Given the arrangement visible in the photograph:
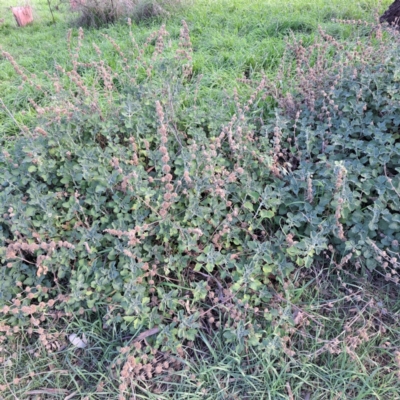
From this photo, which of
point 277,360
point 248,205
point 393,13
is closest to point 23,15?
point 393,13

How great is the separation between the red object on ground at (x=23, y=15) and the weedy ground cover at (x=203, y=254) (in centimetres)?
482

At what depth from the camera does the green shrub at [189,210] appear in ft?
6.22

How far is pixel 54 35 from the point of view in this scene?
213 inches

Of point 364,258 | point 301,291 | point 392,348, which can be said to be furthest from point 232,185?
point 392,348

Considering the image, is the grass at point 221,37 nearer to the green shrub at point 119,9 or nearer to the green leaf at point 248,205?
the green shrub at point 119,9

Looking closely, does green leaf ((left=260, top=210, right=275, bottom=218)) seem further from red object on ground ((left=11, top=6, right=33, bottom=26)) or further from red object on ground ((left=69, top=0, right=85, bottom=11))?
red object on ground ((left=11, top=6, right=33, bottom=26))

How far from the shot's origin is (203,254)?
1.97 metres

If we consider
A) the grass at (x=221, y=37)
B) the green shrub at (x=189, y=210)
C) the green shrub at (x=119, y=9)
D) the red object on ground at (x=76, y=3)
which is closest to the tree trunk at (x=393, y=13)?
the grass at (x=221, y=37)

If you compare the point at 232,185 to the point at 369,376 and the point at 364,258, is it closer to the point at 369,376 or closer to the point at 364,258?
the point at 364,258

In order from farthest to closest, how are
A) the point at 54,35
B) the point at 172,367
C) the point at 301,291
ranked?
the point at 54,35
the point at 301,291
the point at 172,367

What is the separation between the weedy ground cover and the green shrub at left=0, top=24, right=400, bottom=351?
1 centimetres

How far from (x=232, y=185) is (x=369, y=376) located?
1180mm

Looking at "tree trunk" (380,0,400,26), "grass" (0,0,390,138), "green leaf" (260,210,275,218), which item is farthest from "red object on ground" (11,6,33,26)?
"green leaf" (260,210,275,218)

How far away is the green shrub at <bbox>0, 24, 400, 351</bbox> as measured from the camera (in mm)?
1896
